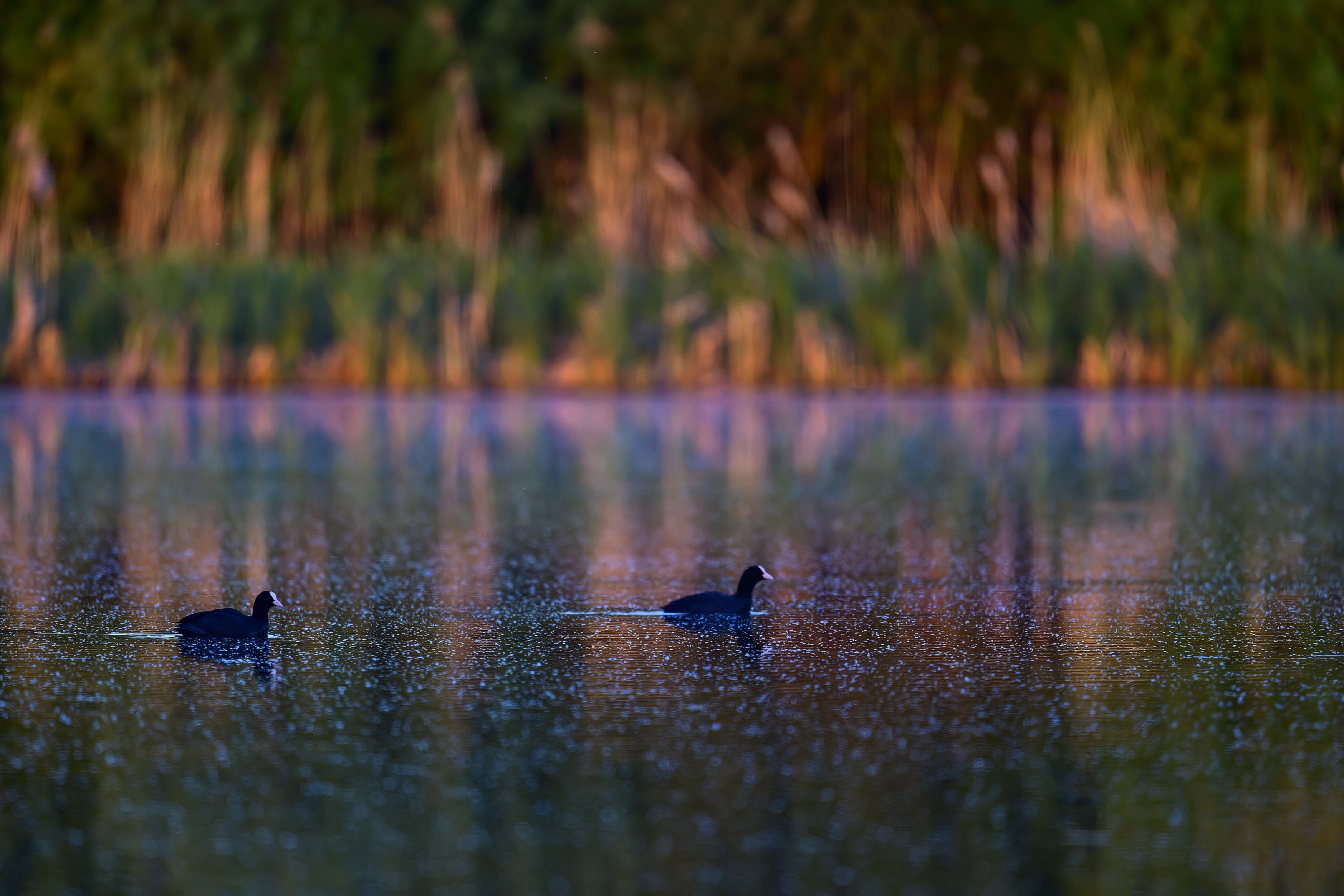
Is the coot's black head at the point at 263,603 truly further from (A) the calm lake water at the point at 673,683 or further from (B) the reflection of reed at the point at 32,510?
(B) the reflection of reed at the point at 32,510

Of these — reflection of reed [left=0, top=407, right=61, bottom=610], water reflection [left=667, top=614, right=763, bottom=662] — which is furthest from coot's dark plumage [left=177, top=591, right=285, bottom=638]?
water reflection [left=667, top=614, right=763, bottom=662]

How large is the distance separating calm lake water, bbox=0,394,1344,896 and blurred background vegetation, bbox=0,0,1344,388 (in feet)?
14.9

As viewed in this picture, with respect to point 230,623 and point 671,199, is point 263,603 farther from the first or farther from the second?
point 671,199

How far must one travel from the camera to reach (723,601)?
5.04 meters

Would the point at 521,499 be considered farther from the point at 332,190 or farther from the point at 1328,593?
the point at 332,190

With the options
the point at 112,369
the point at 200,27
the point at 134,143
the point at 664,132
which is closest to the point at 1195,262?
the point at 664,132

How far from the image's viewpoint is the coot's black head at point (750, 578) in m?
5.08

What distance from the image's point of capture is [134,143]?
1620 cm

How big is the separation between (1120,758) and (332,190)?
15.7m

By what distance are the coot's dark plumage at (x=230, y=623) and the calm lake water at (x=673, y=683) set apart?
0.06 m

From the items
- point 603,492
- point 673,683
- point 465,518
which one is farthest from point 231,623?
point 603,492

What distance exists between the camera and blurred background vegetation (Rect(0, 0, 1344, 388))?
13.2 meters

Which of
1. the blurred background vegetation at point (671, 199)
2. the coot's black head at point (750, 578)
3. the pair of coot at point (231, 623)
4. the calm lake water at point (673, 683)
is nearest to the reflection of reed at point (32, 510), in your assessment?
the calm lake water at point (673, 683)

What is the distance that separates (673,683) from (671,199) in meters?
11.2
